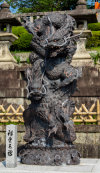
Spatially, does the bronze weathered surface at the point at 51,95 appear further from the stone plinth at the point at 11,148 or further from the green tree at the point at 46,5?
the green tree at the point at 46,5

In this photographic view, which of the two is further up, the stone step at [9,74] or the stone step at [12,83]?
the stone step at [9,74]

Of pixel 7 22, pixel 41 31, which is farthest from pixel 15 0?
pixel 41 31

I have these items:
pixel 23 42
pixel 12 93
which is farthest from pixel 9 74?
pixel 23 42

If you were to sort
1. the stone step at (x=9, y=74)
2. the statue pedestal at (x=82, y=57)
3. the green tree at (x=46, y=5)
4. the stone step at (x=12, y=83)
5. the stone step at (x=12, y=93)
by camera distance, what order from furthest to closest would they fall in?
1. the green tree at (x=46, y=5)
2. the statue pedestal at (x=82, y=57)
3. the stone step at (x=9, y=74)
4. the stone step at (x=12, y=83)
5. the stone step at (x=12, y=93)

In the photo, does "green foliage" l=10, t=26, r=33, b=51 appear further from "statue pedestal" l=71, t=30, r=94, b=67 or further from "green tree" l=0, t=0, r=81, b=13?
"green tree" l=0, t=0, r=81, b=13

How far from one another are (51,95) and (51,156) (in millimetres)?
1388

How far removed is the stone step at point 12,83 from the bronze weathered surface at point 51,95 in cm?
477

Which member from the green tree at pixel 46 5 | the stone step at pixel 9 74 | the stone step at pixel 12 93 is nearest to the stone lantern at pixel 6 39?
the stone step at pixel 9 74

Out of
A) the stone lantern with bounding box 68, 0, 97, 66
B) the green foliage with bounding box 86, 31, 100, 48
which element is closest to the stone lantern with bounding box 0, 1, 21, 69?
the stone lantern with bounding box 68, 0, 97, 66

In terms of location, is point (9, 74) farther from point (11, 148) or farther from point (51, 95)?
→ point (11, 148)

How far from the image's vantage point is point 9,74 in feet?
41.0

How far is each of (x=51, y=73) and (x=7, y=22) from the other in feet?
26.0

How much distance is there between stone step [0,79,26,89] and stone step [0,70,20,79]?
1.69ft

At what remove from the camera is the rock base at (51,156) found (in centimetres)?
652
